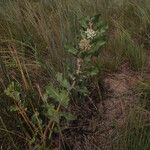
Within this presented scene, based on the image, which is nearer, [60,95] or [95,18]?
[60,95]

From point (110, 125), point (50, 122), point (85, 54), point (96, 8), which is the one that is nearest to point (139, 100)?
point (110, 125)

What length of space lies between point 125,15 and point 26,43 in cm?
92

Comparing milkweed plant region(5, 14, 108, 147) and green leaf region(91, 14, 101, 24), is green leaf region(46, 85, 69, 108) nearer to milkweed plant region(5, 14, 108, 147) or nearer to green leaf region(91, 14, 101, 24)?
milkweed plant region(5, 14, 108, 147)

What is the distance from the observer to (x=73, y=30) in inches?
107

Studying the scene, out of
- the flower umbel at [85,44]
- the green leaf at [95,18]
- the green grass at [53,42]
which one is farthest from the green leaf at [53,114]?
the green leaf at [95,18]

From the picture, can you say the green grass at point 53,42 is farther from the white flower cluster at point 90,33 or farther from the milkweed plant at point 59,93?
the white flower cluster at point 90,33

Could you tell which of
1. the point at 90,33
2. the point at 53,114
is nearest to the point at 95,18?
the point at 90,33

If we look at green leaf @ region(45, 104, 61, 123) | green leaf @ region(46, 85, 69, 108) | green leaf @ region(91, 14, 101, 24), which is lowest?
green leaf @ region(45, 104, 61, 123)

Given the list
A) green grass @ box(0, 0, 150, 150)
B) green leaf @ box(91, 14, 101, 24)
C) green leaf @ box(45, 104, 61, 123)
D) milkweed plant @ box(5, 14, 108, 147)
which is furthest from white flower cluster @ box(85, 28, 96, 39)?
green leaf @ box(45, 104, 61, 123)

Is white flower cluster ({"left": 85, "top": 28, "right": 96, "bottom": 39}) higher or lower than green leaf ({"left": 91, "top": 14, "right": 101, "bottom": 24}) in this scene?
lower

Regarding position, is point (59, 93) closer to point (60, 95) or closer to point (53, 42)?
point (60, 95)

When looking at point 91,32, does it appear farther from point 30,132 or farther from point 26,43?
point 26,43

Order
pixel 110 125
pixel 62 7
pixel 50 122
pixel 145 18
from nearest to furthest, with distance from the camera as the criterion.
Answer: pixel 50 122 → pixel 110 125 → pixel 62 7 → pixel 145 18

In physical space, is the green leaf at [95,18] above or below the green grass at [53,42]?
above
